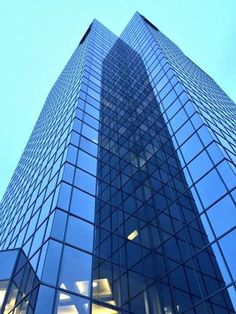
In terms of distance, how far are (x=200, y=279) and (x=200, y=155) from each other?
8327 millimetres

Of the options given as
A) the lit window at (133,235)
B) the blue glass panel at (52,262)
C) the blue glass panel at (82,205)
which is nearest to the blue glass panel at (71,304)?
the blue glass panel at (52,262)

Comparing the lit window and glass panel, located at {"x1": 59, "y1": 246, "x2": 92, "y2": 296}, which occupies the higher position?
the lit window

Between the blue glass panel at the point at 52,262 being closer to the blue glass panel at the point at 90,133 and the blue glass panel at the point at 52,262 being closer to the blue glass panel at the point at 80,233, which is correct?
the blue glass panel at the point at 80,233

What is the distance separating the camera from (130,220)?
22.5 metres

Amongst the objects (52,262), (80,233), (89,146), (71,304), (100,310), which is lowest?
(71,304)

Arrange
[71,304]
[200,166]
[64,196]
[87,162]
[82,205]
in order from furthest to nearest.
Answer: [87,162]
[200,166]
[82,205]
[64,196]
[71,304]

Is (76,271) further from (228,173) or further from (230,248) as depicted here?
(228,173)

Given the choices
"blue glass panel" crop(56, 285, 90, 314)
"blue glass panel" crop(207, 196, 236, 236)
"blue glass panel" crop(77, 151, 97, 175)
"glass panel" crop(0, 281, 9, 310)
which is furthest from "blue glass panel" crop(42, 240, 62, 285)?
"blue glass panel" crop(207, 196, 236, 236)

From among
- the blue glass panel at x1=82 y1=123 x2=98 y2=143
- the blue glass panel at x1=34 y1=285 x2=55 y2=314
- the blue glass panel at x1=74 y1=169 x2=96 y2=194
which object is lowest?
the blue glass panel at x1=34 y1=285 x2=55 y2=314

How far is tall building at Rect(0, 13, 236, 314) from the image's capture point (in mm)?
15305

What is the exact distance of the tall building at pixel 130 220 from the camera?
15.3 metres

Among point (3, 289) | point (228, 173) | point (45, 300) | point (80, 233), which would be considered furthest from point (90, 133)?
point (45, 300)

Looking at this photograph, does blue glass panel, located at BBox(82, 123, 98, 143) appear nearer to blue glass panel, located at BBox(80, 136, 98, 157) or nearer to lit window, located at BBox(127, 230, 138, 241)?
blue glass panel, located at BBox(80, 136, 98, 157)

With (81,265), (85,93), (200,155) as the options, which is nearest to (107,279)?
(81,265)
